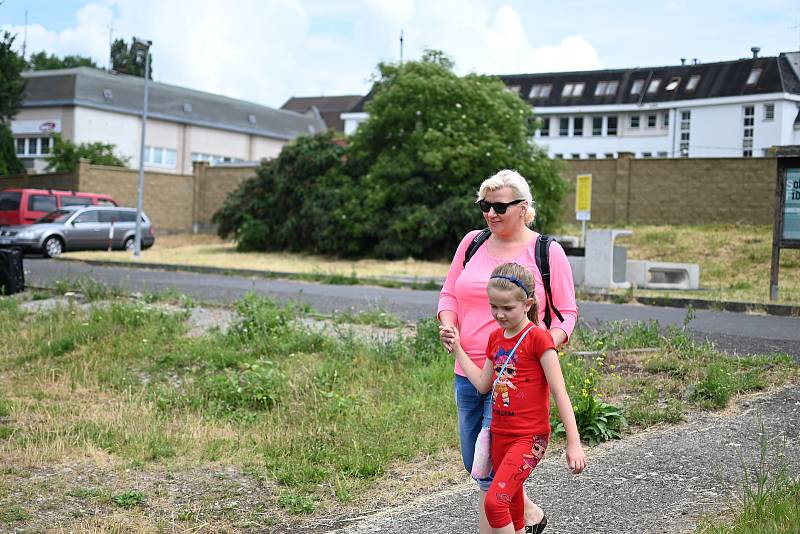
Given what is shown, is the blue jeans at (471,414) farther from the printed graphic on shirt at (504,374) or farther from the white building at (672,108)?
the white building at (672,108)

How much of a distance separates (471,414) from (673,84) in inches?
2761

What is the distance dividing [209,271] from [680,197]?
16944mm

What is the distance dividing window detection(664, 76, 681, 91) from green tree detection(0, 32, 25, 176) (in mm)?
44750

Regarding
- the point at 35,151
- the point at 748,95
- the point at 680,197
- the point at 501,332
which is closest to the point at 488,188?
the point at 501,332

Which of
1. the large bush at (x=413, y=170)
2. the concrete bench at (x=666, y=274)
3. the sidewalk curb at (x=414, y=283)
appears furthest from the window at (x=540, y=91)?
the concrete bench at (x=666, y=274)

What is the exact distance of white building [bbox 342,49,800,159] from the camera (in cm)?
6400

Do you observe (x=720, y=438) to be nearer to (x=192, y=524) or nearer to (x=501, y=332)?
(x=501, y=332)

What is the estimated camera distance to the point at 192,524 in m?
5.56

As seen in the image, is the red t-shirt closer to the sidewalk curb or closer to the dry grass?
the sidewalk curb

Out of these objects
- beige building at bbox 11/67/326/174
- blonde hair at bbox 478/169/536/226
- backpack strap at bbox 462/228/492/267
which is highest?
beige building at bbox 11/67/326/174

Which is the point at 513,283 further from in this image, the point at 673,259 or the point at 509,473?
the point at 673,259

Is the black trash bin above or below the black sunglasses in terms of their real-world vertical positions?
below

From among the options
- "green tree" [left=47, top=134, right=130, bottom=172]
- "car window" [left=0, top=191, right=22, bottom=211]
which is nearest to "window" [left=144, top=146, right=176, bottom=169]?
"green tree" [left=47, top=134, right=130, bottom=172]

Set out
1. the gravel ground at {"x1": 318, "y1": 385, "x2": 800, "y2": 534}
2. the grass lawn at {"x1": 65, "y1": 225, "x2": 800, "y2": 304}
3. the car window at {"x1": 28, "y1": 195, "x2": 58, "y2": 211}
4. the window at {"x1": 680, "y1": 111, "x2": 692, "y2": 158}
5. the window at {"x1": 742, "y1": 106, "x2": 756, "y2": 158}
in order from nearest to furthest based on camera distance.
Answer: the gravel ground at {"x1": 318, "y1": 385, "x2": 800, "y2": 534} → the grass lawn at {"x1": 65, "y1": 225, "x2": 800, "y2": 304} → the car window at {"x1": 28, "y1": 195, "x2": 58, "y2": 211} → the window at {"x1": 742, "y1": 106, "x2": 756, "y2": 158} → the window at {"x1": 680, "y1": 111, "x2": 692, "y2": 158}
